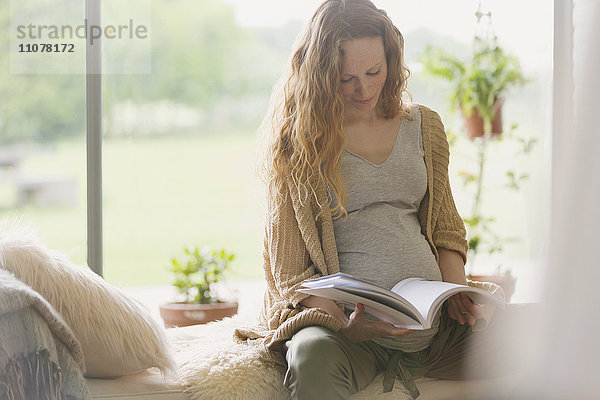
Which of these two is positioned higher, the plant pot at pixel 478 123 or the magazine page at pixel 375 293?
the plant pot at pixel 478 123

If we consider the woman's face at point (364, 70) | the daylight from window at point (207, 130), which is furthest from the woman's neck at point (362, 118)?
the daylight from window at point (207, 130)

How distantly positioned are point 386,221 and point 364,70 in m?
0.35

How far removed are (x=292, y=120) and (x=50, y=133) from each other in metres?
1.55

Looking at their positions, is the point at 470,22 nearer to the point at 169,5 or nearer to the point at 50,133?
the point at 169,5

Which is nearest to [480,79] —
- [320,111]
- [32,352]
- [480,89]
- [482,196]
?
[480,89]

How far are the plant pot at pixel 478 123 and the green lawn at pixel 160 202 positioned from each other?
0.98 metres

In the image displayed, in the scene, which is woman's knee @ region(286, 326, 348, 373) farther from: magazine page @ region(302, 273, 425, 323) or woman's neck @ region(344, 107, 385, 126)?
woman's neck @ region(344, 107, 385, 126)

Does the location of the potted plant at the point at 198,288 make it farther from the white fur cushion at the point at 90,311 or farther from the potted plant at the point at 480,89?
the potted plant at the point at 480,89

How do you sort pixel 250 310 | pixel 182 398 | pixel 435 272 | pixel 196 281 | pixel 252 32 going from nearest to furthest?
pixel 182 398, pixel 435 272, pixel 250 310, pixel 196 281, pixel 252 32

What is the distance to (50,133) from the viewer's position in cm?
281

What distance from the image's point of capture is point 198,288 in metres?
2.25

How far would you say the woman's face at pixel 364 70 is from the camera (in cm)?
156

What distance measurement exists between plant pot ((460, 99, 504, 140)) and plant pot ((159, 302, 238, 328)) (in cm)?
126

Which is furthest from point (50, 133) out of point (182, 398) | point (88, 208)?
point (182, 398)
